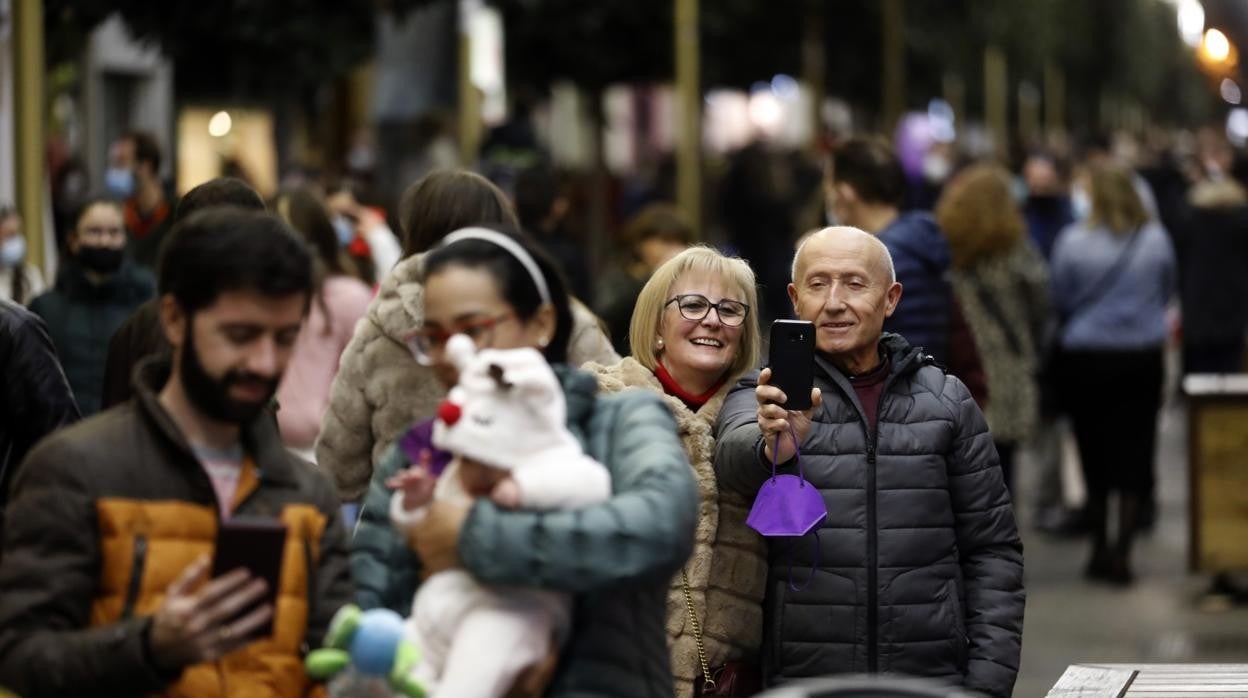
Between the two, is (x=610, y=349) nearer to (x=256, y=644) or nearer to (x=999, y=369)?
(x=256, y=644)

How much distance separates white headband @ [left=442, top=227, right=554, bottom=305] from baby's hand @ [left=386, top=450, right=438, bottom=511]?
0.36 meters

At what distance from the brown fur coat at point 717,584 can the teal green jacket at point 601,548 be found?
1493 mm

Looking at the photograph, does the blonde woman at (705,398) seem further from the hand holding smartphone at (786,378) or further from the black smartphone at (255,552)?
the black smartphone at (255,552)

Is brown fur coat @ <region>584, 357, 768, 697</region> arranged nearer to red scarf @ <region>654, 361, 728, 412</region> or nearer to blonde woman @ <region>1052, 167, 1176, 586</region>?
red scarf @ <region>654, 361, 728, 412</region>

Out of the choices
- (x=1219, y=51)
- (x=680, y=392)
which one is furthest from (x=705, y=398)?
(x=1219, y=51)

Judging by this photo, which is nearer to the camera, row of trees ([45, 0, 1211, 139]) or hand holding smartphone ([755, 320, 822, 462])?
hand holding smartphone ([755, 320, 822, 462])

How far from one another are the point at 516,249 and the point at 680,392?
7.10 ft

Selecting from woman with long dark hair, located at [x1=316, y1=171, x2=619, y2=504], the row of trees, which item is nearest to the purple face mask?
woman with long dark hair, located at [x1=316, y1=171, x2=619, y2=504]

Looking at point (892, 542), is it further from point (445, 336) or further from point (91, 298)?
point (91, 298)

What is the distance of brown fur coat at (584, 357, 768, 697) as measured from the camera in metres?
6.24

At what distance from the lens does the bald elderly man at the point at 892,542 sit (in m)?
6.19

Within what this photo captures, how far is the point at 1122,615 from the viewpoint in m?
13.0

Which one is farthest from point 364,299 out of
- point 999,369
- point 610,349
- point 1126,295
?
point 1126,295

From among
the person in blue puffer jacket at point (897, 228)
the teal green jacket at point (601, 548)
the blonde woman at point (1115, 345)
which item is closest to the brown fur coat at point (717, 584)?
the teal green jacket at point (601, 548)
